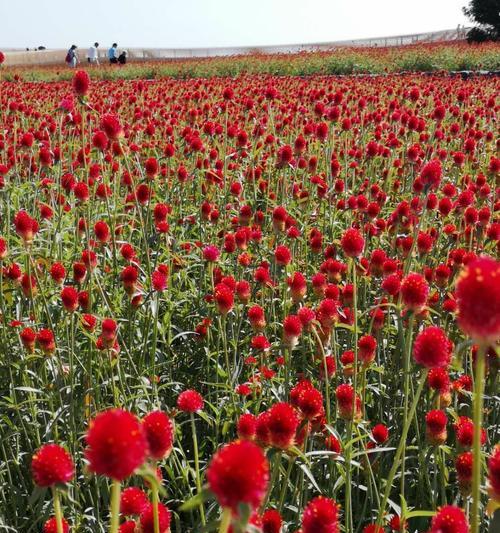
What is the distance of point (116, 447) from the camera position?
2.92 ft

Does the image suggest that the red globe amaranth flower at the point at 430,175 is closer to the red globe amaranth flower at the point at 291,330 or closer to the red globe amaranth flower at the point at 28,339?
the red globe amaranth flower at the point at 291,330

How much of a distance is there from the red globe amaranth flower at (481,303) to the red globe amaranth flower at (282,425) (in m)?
0.49

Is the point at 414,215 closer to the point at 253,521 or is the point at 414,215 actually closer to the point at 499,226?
the point at 499,226

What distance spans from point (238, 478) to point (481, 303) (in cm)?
38

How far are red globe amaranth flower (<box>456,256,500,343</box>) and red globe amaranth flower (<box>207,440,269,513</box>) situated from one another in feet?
1.06

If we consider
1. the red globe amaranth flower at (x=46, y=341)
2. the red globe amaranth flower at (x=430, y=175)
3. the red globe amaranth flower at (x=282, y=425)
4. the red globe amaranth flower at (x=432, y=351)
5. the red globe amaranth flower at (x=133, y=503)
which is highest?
the red globe amaranth flower at (x=430, y=175)

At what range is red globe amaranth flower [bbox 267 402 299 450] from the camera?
1325mm

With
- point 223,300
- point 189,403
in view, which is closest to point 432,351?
point 189,403

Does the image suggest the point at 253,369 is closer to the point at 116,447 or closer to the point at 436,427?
the point at 436,427

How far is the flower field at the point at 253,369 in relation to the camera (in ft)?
3.85

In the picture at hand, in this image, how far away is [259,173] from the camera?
211 inches

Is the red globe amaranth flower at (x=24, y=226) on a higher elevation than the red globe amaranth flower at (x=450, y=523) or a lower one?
higher

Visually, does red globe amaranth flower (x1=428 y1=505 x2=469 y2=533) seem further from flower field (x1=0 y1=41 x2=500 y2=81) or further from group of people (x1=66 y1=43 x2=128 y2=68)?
group of people (x1=66 y1=43 x2=128 y2=68)

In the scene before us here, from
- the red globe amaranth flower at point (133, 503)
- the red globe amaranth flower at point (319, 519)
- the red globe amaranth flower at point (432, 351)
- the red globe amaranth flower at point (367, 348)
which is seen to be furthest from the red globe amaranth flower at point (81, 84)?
the red globe amaranth flower at point (319, 519)
